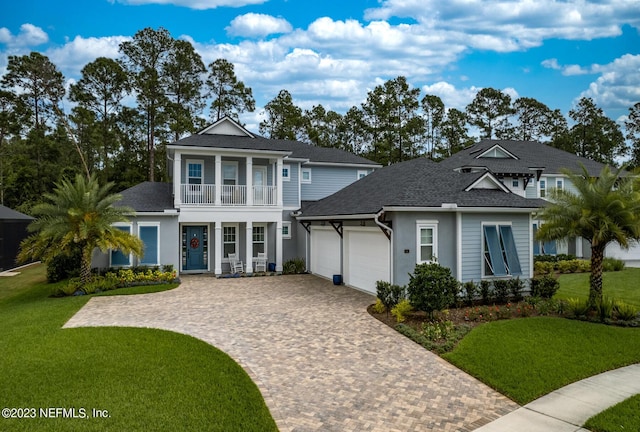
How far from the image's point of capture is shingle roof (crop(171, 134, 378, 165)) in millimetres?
19266

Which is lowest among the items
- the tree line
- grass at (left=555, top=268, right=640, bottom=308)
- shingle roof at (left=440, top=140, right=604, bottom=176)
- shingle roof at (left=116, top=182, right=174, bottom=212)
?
grass at (left=555, top=268, right=640, bottom=308)

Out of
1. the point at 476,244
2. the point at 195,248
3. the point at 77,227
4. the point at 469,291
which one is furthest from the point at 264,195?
the point at 469,291

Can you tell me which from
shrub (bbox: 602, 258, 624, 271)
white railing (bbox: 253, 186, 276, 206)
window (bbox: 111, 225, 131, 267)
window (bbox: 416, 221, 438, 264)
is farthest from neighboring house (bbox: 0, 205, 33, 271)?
shrub (bbox: 602, 258, 624, 271)

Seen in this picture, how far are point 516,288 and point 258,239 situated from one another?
42.7ft

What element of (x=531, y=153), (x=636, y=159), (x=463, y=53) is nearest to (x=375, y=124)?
(x=531, y=153)

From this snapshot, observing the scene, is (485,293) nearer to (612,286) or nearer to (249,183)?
(612,286)

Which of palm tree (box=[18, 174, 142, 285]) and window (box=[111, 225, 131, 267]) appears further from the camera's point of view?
window (box=[111, 225, 131, 267])

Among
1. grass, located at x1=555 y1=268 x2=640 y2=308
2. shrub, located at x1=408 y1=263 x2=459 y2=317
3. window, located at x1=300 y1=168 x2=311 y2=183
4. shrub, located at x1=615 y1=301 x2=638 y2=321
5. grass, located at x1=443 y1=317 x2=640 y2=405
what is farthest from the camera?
window, located at x1=300 y1=168 x2=311 y2=183

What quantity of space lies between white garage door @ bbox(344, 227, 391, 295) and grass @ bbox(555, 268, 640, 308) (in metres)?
6.51

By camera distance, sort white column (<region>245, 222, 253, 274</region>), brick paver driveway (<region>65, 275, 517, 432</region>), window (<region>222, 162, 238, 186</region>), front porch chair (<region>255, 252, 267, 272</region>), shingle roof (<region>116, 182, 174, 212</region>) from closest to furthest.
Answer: brick paver driveway (<region>65, 275, 517, 432</region>) < shingle roof (<region>116, 182, 174, 212</region>) < white column (<region>245, 222, 253, 274</region>) < front porch chair (<region>255, 252, 267, 272</region>) < window (<region>222, 162, 238, 186</region>)

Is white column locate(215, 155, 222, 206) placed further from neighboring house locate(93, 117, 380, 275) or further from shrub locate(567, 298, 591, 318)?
shrub locate(567, 298, 591, 318)

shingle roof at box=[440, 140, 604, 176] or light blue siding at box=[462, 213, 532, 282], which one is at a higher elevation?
shingle roof at box=[440, 140, 604, 176]

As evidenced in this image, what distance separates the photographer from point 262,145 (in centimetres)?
2044

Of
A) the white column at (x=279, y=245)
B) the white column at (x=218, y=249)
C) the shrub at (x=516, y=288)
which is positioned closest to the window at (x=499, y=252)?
the shrub at (x=516, y=288)
